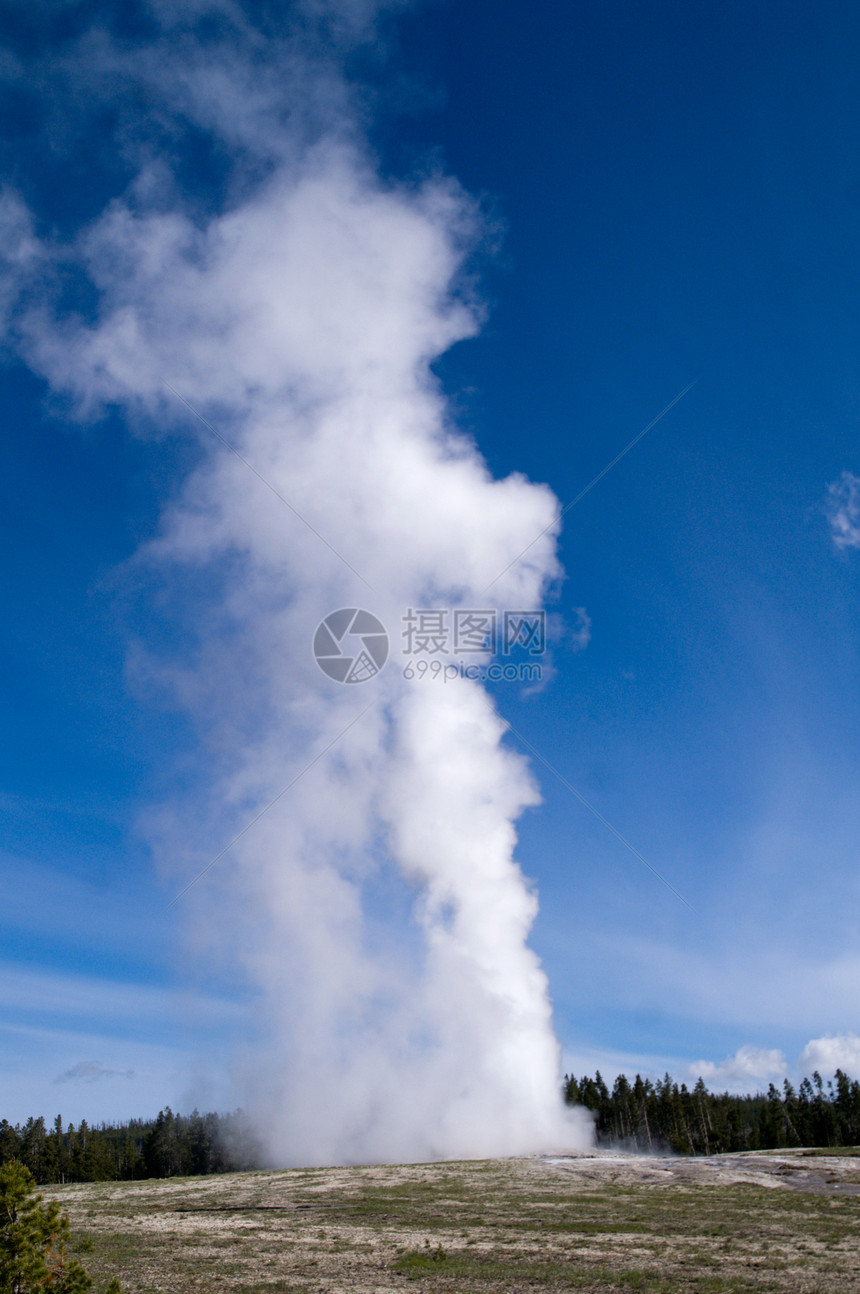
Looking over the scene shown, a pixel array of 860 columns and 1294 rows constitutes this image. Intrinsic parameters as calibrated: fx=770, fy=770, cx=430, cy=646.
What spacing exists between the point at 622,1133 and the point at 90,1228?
462ft

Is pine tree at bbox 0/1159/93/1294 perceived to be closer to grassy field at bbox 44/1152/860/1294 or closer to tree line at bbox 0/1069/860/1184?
Result: grassy field at bbox 44/1152/860/1294

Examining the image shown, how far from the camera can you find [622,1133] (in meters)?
158

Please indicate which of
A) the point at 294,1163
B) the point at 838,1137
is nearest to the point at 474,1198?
the point at 294,1163

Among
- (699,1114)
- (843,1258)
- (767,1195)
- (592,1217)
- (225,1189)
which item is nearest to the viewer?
(843,1258)

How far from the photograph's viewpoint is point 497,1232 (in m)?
39.1

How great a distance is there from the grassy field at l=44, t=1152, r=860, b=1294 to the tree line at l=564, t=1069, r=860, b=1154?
84411 mm

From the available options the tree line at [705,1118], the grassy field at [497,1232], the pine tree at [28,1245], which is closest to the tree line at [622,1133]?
the tree line at [705,1118]

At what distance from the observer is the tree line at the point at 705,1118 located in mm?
137625

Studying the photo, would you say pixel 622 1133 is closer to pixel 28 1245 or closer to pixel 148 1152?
pixel 148 1152

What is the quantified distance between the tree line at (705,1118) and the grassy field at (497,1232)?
277ft

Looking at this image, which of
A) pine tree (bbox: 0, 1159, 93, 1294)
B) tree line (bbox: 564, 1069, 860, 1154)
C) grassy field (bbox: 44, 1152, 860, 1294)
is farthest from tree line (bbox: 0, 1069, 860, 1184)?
pine tree (bbox: 0, 1159, 93, 1294)

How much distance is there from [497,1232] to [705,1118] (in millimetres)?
135587

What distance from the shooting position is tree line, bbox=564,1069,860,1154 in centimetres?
13762

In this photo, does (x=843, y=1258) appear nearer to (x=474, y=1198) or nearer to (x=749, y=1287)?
(x=749, y=1287)
